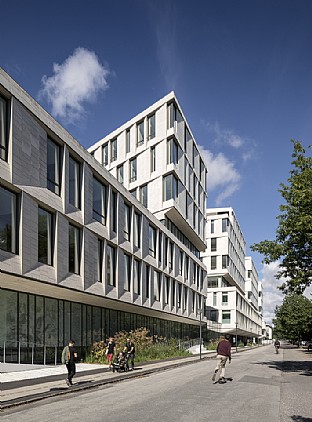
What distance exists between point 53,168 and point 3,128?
4.70 metres

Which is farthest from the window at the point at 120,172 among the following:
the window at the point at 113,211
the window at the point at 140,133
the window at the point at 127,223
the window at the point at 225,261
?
the window at the point at 225,261

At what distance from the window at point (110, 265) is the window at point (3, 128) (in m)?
13.0

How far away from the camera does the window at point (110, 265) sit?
32438mm

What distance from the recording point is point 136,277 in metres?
39.0

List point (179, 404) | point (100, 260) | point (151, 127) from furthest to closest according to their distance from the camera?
point (151, 127), point (100, 260), point (179, 404)

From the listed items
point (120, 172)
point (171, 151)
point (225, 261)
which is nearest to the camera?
point (171, 151)

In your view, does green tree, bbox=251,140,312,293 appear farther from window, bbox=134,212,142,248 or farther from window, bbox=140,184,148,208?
window, bbox=140,184,148,208

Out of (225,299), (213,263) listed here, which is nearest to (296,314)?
(225,299)

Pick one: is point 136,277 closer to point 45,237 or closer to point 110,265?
point 110,265

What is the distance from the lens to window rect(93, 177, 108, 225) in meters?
30.9

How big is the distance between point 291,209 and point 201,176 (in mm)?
41207

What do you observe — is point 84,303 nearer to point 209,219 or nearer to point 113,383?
point 113,383

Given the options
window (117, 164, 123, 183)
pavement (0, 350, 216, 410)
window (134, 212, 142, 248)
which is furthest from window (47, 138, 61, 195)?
window (117, 164, 123, 183)

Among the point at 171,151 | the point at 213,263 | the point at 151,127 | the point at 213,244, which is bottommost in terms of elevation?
the point at 213,263
